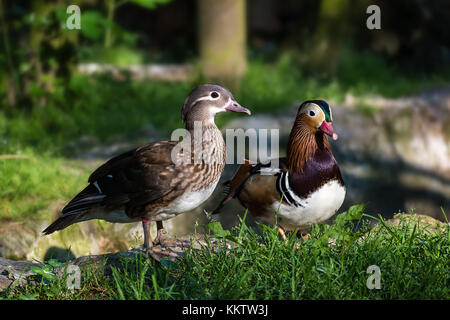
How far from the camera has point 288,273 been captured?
3.41 meters

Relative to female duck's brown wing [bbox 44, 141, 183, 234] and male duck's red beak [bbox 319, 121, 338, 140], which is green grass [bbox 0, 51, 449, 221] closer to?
female duck's brown wing [bbox 44, 141, 183, 234]

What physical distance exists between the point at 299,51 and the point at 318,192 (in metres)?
7.23

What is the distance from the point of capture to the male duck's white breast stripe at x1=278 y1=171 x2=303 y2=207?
403 cm

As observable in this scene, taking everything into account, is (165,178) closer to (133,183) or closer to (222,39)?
(133,183)

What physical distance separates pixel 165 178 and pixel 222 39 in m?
5.53

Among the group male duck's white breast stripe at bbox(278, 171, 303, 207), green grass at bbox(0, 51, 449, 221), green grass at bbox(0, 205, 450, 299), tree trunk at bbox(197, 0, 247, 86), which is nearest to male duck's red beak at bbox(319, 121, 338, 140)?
male duck's white breast stripe at bbox(278, 171, 303, 207)

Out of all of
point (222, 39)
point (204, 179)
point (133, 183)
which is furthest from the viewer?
point (222, 39)

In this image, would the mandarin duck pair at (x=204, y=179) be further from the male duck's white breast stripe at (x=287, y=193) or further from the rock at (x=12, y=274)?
the rock at (x=12, y=274)

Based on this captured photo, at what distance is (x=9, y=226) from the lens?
529 cm

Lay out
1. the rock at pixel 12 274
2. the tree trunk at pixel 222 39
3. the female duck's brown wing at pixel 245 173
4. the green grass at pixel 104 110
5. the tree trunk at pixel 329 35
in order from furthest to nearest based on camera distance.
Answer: the tree trunk at pixel 329 35, the tree trunk at pixel 222 39, the green grass at pixel 104 110, the female duck's brown wing at pixel 245 173, the rock at pixel 12 274

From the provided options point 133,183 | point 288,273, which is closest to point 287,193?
point 288,273

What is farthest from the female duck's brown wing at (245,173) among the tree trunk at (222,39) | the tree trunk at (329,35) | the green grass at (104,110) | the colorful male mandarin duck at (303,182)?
the tree trunk at (329,35)

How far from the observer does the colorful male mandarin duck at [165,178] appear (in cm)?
388
